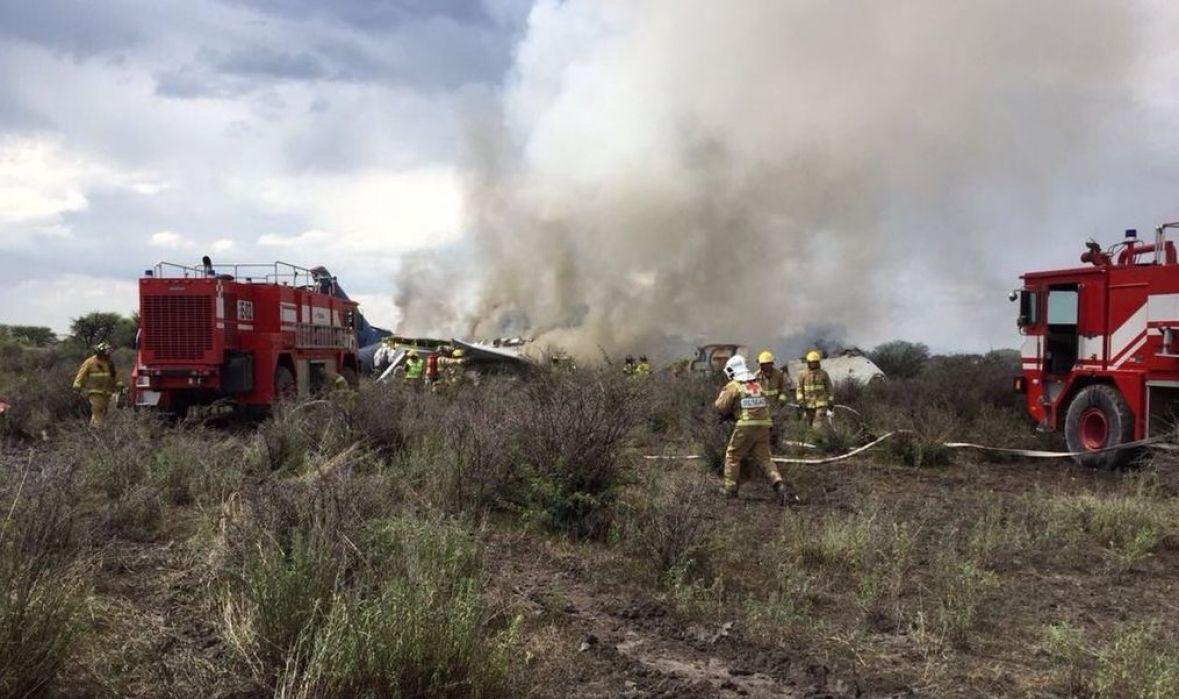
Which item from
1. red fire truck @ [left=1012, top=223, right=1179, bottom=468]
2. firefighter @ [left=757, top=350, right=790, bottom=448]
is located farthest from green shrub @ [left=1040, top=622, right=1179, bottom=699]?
firefighter @ [left=757, top=350, right=790, bottom=448]

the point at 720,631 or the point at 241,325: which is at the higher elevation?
the point at 241,325

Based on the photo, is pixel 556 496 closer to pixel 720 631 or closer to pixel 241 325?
pixel 720 631

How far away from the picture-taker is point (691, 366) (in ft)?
76.1

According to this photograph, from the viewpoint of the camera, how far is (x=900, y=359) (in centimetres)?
2798

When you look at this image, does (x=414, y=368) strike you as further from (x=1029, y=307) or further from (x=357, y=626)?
(x=357, y=626)

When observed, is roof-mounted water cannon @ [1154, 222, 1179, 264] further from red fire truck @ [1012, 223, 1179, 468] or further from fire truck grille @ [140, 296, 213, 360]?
fire truck grille @ [140, 296, 213, 360]

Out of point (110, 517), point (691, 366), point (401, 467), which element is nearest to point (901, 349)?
point (691, 366)

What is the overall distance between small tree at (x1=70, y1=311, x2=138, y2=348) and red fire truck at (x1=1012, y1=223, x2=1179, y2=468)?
33.0m

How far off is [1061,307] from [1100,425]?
1.70 m

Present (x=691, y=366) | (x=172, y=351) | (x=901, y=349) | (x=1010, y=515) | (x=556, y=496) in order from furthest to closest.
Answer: (x=901, y=349) < (x=691, y=366) < (x=172, y=351) < (x=1010, y=515) < (x=556, y=496)

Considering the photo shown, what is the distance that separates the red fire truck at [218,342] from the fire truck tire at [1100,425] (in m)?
10.8

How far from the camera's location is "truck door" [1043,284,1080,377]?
11.4 m

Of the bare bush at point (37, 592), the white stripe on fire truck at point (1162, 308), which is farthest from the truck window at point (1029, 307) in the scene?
the bare bush at point (37, 592)

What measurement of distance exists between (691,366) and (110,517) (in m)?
18.4
